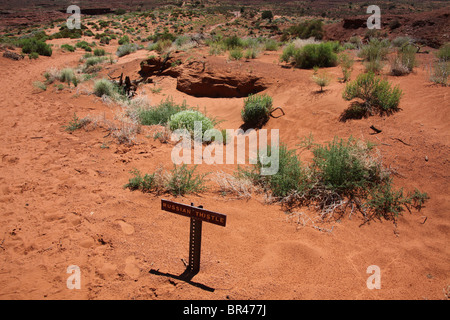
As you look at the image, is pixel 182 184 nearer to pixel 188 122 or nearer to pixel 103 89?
pixel 188 122

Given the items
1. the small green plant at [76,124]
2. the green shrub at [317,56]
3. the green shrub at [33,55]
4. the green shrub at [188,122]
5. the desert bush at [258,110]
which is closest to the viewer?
the small green plant at [76,124]

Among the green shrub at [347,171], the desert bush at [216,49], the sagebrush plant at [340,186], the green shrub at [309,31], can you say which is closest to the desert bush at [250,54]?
the desert bush at [216,49]

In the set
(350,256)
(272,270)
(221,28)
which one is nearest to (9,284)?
(272,270)

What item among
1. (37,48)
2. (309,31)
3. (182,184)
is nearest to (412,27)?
(309,31)

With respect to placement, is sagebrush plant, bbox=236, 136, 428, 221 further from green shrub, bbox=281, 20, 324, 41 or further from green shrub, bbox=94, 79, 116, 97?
green shrub, bbox=281, 20, 324, 41

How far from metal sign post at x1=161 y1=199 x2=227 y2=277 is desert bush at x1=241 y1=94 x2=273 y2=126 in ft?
17.1

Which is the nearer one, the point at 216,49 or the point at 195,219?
the point at 195,219

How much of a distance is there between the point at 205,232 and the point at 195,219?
1.08 meters

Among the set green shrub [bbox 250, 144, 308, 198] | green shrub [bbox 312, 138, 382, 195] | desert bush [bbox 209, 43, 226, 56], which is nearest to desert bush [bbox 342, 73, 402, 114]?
green shrub [bbox 312, 138, 382, 195]

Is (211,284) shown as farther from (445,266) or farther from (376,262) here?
(445,266)

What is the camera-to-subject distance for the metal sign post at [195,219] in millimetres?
2750

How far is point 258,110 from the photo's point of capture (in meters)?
7.76

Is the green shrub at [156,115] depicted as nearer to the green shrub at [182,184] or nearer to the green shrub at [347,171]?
the green shrub at [182,184]

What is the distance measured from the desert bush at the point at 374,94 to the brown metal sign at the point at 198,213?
502 cm
